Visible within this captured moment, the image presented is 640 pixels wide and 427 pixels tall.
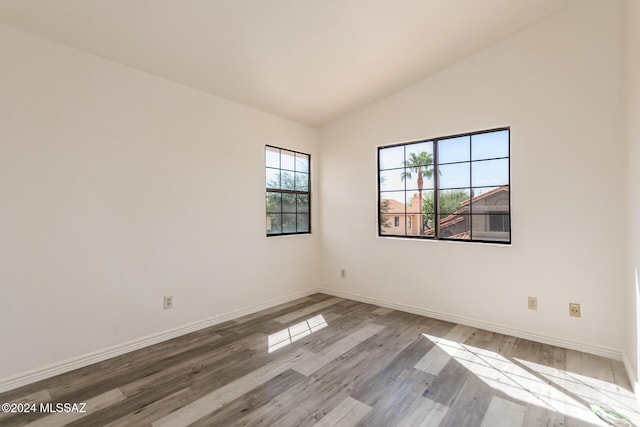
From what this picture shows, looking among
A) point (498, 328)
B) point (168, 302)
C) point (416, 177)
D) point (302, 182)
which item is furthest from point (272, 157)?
point (498, 328)

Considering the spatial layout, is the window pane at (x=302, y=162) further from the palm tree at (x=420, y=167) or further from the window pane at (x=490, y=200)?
the window pane at (x=490, y=200)

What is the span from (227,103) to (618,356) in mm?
4296

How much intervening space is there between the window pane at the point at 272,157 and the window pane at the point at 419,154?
5.34 ft

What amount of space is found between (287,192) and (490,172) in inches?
95.5

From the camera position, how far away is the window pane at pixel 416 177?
3.75 meters

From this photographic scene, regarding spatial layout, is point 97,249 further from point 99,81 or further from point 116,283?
point 99,81

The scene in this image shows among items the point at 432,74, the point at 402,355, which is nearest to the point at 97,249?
the point at 402,355

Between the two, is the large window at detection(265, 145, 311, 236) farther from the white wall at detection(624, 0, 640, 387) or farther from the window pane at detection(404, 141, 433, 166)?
the white wall at detection(624, 0, 640, 387)

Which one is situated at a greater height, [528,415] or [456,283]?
[456,283]

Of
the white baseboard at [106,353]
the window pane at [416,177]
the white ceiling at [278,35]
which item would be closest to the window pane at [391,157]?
the window pane at [416,177]

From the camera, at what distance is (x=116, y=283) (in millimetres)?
2742

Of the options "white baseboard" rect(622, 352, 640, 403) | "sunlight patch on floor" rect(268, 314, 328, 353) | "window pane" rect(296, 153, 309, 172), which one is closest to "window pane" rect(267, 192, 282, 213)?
"window pane" rect(296, 153, 309, 172)

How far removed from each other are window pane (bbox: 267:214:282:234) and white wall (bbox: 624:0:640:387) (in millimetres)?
3364

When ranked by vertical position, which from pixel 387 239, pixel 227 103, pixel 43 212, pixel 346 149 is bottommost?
pixel 387 239
